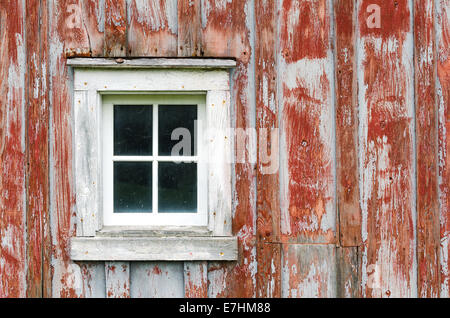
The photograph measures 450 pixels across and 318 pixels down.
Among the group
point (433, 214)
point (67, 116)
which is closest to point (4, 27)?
point (67, 116)

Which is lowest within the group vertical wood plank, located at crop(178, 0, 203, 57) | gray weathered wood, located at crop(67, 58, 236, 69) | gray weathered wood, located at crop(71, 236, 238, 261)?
gray weathered wood, located at crop(71, 236, 238, 261)

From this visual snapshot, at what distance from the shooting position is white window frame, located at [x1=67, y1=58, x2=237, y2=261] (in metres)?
2.47

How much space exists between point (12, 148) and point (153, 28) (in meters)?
1.06

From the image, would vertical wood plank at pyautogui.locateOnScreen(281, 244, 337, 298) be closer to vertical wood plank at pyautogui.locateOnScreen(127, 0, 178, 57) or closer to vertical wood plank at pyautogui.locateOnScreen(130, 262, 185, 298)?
vertical wood plank at pyautogui.locateOnScreen(130, 262, 185, 298)

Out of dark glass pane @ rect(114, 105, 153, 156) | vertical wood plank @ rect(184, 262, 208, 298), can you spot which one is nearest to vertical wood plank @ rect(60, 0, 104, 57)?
dark glass pane @ rect(114, 105, 153, 156)

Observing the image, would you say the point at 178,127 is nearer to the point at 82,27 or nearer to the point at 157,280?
the point at 82,27

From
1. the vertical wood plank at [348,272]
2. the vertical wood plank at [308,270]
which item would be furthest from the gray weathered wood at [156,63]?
the vertical wood plank at [348,272]

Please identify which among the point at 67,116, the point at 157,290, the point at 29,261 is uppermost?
the point at 67,116

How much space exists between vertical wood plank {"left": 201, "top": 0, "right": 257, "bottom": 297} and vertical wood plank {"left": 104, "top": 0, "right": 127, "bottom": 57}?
456mm

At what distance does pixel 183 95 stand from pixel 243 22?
55 cm

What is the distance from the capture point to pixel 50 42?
2.51 m

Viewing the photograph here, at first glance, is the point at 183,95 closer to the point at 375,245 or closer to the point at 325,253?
the point at 325,253

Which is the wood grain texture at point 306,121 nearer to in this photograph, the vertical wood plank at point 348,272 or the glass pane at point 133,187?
the vertical wood plank at point 348,272

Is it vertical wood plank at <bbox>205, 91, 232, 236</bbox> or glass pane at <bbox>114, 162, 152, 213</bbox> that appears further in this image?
glass pane at <bbox>114, 162, 152, 213</bbox>
